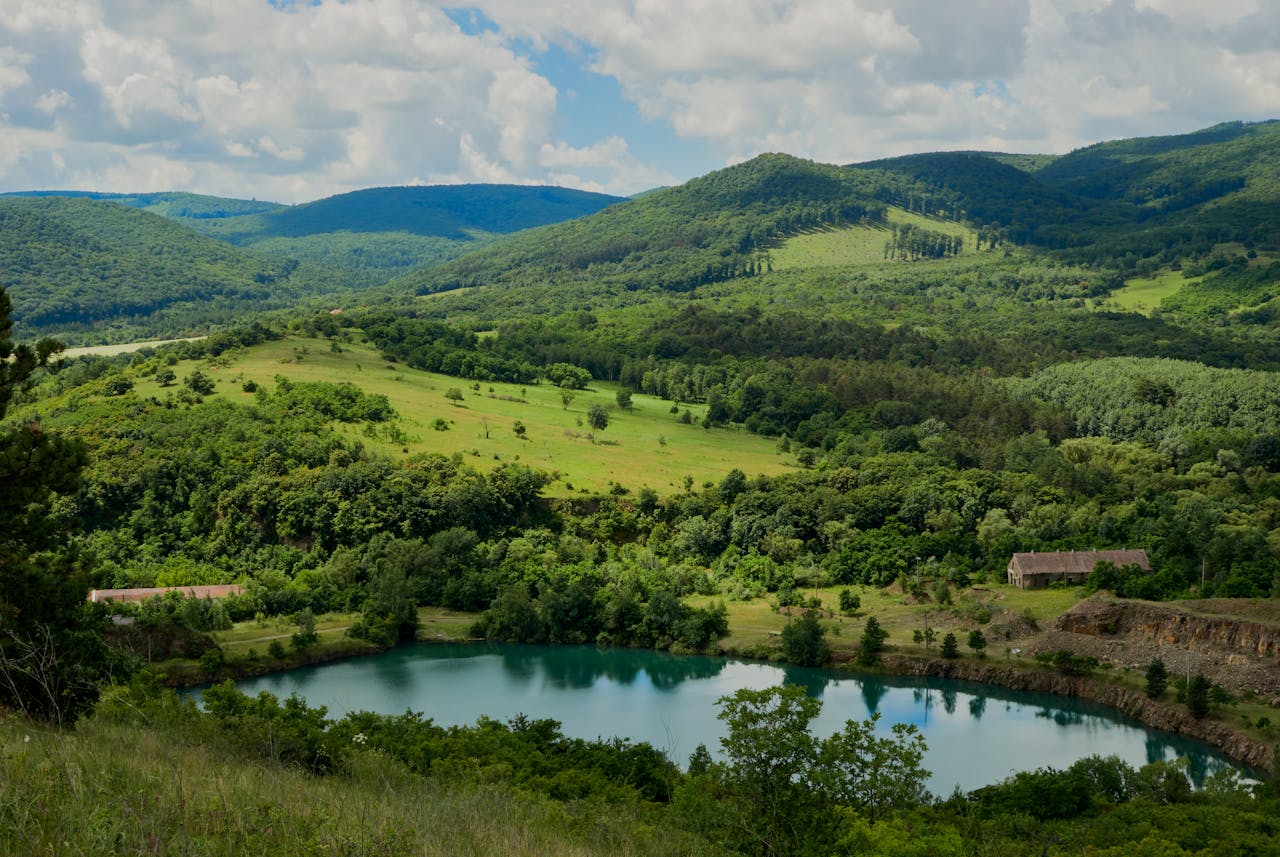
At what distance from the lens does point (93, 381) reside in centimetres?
7656

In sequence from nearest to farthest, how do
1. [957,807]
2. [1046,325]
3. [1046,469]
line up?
Result: [957,807] < [1046,469] < [1046,325]

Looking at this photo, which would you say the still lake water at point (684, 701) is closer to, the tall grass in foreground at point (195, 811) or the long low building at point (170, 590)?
the long low building at point (170, 590)

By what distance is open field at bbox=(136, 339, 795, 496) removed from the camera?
229 feet

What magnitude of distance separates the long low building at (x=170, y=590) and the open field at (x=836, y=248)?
128 meters

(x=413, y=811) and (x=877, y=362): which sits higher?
(x=877, y=362)

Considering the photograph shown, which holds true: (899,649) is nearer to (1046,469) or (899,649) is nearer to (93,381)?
(1046,469)

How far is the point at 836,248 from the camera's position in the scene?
183 m

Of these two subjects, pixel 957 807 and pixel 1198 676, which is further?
pixel 1198 676

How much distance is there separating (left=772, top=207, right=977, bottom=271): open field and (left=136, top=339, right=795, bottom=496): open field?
85404mm

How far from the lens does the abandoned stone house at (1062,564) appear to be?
52.8 meters

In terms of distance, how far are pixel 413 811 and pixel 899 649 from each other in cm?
3931

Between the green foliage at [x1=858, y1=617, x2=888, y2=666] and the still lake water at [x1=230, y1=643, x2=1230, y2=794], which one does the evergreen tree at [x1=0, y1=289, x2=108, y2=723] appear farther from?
the green foliage at [x1=858, y1=617, x2=888, y2=666]

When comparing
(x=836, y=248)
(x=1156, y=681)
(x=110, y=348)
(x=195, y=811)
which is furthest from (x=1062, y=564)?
(x=836, y=248)

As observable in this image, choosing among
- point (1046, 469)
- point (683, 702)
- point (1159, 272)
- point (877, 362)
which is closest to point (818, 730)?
point (683, 702)
